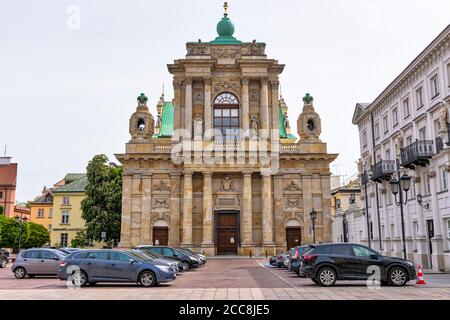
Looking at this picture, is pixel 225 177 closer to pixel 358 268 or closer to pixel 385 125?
pixel 385 125

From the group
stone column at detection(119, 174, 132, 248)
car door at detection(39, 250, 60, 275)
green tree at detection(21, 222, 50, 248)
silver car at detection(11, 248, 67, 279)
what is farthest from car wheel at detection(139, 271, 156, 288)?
green tree at detection(21, 222, 50, 248)

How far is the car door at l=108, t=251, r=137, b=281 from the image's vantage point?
17.8 meters

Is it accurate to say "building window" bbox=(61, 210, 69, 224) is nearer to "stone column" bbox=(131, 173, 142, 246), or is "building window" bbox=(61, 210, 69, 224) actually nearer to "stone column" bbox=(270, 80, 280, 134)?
"stone column" bbox=(131, 173, 142, 246)

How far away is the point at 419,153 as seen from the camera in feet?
92.3

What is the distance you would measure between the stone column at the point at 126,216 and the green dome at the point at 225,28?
20665mm

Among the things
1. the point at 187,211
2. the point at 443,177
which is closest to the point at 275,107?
the point at 187,211

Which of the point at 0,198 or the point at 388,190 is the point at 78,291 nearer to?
the point at 388,190

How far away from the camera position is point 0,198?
279 ft

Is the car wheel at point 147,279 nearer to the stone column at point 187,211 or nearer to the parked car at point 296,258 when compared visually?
the parked car at point 296,258

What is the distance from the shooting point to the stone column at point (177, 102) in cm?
4953

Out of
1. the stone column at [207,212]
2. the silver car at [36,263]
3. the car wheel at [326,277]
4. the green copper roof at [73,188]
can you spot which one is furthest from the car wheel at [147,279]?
the green copper roof at [73,188]

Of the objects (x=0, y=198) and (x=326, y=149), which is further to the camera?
(x=0, y=198)
